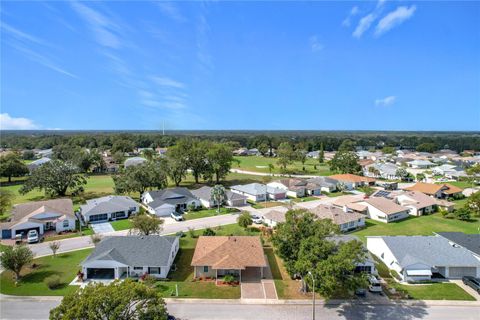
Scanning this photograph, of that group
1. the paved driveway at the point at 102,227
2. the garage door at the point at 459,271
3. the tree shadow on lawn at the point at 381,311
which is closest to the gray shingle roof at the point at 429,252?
the garage door at the point at 459,271

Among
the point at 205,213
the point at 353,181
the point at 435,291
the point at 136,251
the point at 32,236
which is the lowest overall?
the point at 435,291

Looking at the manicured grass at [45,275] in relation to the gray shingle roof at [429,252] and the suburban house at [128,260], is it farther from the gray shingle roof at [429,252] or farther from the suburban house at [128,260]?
the gray shingle roof at [429,252]

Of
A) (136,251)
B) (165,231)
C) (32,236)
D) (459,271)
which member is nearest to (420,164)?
(459,271)

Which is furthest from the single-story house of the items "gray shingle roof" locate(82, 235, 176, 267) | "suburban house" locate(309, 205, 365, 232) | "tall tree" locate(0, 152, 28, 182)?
"tall tree" locate(0, 152, 28, 182)

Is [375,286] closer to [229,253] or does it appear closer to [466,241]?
[229,253]

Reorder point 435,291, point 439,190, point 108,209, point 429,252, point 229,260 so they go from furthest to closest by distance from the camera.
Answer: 1. point 439,190
2. point 108,209
3. point 429,252
4. point 229,260
5. point 435,291

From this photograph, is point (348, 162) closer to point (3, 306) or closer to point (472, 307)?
point (472, 307)
